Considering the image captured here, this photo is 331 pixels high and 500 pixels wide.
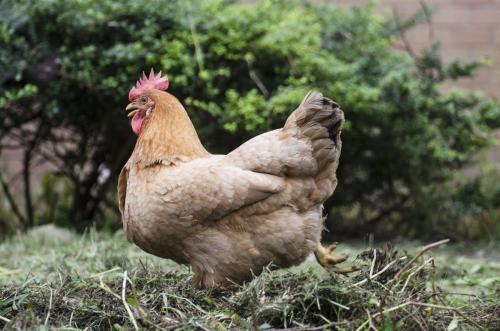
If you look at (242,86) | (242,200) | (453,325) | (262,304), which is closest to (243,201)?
(242,200)

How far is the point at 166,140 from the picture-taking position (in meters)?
3.34

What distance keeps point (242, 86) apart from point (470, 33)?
3293 millimetres

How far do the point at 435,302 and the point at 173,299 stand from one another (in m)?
1.01

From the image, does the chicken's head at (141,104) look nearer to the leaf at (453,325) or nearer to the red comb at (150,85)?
the red comb at (150,85)

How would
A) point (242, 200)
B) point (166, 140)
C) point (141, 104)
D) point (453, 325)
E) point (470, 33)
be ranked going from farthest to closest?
point (470, 33) → point (141, 104) → point (166, 140) → point (242, 200) → point (453, 325)

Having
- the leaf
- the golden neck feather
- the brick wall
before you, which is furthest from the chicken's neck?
the brick wall

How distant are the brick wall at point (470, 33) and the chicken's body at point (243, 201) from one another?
4.76 m

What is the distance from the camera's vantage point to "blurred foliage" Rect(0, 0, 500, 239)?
199 inches

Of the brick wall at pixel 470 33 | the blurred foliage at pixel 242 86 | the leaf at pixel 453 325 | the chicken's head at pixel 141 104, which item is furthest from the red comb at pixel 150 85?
the brick wall at pixel 470 33

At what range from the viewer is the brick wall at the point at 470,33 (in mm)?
7547

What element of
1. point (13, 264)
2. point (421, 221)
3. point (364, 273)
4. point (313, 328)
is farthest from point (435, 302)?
point (421, 221)

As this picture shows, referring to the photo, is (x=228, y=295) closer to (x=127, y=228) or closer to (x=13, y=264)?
(x=127, y=228)

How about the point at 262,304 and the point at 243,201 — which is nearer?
the point at 262,304

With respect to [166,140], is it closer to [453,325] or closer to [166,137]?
[166,137]
